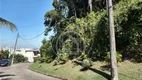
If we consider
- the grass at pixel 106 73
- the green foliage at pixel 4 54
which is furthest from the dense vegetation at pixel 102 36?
the green foliage at pixel 4 54

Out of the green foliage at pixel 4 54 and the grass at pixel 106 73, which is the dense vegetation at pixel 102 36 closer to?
the grass at pixel 106 73

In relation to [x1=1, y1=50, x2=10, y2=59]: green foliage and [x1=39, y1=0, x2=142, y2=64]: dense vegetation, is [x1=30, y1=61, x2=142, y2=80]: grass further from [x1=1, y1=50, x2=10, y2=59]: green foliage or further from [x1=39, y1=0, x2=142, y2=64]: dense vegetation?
[x1=1, y1=50, x2=10, y2=59]: green foliage

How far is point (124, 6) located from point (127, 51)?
3314mm

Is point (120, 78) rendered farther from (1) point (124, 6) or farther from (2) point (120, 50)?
(1) point (124, 6)

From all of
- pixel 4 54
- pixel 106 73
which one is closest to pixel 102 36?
pixel 106 73

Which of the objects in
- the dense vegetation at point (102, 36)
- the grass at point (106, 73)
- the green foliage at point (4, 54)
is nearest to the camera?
the grass at point (106, 73)

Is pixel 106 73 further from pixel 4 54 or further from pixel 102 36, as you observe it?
pixel 4 54

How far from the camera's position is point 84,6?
32031 mm

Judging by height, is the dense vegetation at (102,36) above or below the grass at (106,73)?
above

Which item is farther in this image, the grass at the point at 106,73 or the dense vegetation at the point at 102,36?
the dense vegetation at the point at 102,36

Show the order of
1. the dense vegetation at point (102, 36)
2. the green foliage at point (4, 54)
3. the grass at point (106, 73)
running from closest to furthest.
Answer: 1. the grass at point (106, 73)
2. the dense vegetation at point (102, 36)
3. the green foliage at point (4, 54)

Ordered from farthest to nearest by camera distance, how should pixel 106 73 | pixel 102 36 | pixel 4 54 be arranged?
pixel 4 54, pixel 102 36, pixel 106 73

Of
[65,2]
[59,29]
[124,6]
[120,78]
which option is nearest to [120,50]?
[124,6]

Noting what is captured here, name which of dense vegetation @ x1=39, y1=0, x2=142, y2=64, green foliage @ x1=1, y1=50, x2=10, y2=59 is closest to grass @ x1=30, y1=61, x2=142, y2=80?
dense vegetation @ x1=39, y1=0, x2=142, y2=64
